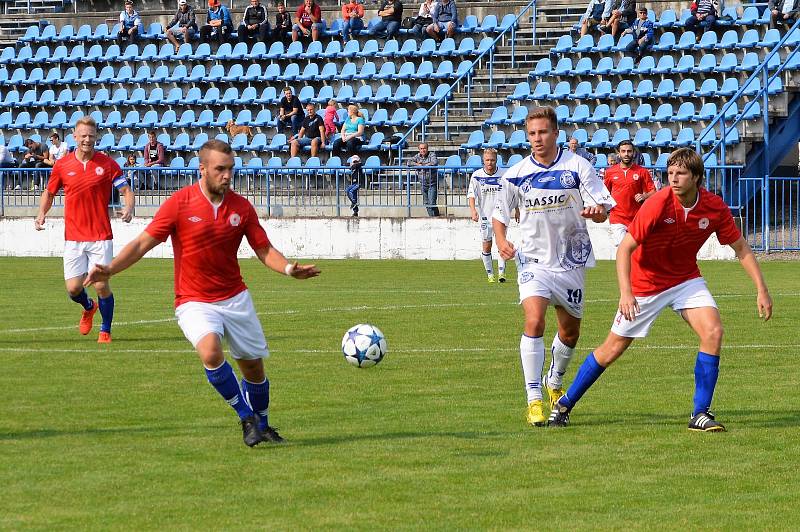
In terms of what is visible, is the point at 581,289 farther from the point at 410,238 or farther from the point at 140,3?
the point at 140,3

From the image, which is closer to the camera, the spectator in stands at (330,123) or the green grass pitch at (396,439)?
the green grass pitch at (396,439)

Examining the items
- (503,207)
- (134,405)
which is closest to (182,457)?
(134,405)

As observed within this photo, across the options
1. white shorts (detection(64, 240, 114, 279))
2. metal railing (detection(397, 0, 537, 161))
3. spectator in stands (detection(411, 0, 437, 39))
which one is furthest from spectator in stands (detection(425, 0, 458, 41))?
white shorts (detection(64, 240, 114, 279))

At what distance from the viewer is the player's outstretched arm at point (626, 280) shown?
8189mm

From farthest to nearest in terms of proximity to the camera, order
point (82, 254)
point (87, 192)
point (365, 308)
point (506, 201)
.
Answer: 1. point (365, 308)
2. point (82, 254)
3. point (87, 192)
4. point (506, 201)

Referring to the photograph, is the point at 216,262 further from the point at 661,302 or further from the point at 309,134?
the point at 309,134

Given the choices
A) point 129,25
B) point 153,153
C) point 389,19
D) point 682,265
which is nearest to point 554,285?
point 682,265

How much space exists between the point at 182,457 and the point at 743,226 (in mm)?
21301

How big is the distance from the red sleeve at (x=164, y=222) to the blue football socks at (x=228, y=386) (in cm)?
80

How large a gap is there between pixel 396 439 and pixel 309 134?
24750 millimetres

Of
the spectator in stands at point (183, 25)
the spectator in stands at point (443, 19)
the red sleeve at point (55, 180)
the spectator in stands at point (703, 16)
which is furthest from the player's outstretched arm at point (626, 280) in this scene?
the spectator in stands at point (183, 25)

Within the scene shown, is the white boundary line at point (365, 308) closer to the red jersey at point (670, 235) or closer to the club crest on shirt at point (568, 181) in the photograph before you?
the club crest on shirt at point (568, 181)

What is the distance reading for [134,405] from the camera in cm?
970

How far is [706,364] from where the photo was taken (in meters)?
8.48
